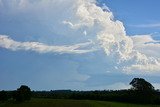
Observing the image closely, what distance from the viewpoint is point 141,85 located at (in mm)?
160000

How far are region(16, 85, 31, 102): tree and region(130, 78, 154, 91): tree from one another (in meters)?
43.8

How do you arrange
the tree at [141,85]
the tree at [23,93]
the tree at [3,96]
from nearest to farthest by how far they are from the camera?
the tree at [23,93] < the tree at [141,85] < the tree at [3,96]

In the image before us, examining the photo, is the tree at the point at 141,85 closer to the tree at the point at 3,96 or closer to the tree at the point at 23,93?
the tree at the point at 23,93

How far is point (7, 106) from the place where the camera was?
13400 cm

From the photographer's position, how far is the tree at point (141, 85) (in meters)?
159

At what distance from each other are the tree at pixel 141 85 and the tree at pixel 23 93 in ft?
144

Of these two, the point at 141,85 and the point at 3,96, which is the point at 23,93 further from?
the point at 141,85

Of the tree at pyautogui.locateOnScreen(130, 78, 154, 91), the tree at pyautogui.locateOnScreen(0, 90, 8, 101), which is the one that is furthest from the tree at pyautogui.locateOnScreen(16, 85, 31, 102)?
the tree at pyautogui.locateOnScreen(130, 78, 154, 91)

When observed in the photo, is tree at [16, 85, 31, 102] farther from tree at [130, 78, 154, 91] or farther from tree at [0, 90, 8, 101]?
tree at [130, 78, 154, 91]

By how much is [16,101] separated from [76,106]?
3568cm

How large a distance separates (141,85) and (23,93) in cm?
4833

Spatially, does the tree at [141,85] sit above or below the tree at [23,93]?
above

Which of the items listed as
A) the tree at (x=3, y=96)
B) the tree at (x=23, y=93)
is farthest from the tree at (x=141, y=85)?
the tree at (x=3, y=96)

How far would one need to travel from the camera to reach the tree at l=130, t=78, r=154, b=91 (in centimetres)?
15880
